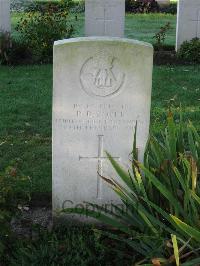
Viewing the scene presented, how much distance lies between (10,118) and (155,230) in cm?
391

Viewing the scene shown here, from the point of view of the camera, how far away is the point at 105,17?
446 inches

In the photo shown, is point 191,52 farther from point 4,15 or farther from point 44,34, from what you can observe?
point 4,15

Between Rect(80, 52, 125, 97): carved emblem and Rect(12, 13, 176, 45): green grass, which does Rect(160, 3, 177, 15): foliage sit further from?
Rect(80, 52, 125, 97): carved emblem

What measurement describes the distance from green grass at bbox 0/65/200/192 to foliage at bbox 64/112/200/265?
40.1 inches

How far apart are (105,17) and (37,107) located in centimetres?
409

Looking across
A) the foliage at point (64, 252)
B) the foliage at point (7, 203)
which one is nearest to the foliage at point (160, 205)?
the foliage at point (64, 252)

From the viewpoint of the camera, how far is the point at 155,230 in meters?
3.76

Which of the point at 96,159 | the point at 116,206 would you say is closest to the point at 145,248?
the point at 116,206

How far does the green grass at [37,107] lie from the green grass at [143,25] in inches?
173

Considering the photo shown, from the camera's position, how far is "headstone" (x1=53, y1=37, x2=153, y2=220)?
4164mm

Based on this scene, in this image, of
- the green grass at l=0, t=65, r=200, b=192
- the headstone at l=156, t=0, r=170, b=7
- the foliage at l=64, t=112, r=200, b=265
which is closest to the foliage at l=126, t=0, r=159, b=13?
the headstone at l=156, t=0, r=170, b=7

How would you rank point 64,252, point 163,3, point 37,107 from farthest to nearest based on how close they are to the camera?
point 163,3 < point 37,107 < point 64,252

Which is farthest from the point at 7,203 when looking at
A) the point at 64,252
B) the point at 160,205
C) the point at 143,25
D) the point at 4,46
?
the point at 143,25

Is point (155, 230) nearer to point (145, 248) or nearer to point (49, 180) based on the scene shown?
point (145, 248)
